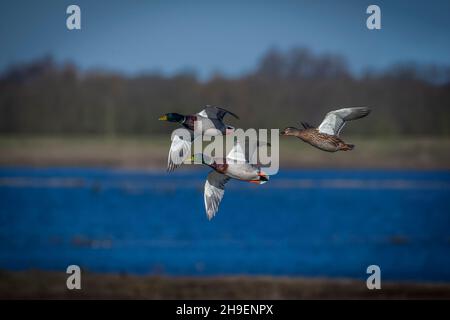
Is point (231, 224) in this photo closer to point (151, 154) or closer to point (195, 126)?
point (151, 154)

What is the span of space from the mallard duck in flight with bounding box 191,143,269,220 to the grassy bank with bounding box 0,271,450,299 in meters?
17.9

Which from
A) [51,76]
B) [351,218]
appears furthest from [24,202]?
[51,76]

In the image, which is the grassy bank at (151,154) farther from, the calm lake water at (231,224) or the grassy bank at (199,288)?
the grassy bank at (199,288)

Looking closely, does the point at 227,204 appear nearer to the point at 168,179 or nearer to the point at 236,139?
the point at 168,179

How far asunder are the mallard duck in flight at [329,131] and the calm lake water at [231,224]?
87.2ft

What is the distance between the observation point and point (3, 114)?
12950cm

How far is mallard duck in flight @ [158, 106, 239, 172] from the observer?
7.95 meters

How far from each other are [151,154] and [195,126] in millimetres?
93761

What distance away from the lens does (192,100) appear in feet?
118

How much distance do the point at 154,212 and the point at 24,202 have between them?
22.3m

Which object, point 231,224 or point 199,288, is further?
point 231,224

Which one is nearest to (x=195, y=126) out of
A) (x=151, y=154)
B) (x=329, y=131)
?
(x=329, y=131)

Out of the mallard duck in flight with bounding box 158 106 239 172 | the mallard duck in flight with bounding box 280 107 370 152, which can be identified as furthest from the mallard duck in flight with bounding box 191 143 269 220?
the mallard duck in flight with bounding box 280 107 370 152

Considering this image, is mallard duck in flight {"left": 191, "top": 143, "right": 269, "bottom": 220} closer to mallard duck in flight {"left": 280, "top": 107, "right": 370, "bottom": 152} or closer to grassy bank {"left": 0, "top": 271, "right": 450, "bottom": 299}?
mallard duck in flight {"left": 280, "top": 107, "right": 370, "bottom": 152}
